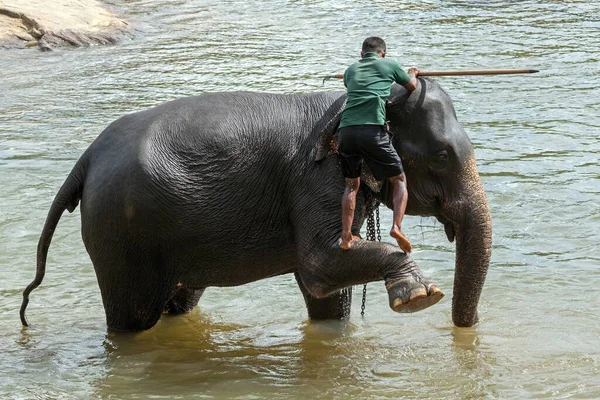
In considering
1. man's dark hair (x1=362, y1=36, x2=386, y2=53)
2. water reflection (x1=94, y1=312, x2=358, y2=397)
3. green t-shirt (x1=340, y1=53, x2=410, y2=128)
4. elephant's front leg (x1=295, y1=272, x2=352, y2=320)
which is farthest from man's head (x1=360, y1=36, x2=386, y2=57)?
water reflection (x1=94, y1=312, x2=358, y2=397)

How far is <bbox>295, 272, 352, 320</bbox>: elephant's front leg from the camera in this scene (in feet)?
22.0

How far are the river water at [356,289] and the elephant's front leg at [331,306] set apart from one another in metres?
0.08

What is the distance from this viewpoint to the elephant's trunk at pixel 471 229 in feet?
19.1

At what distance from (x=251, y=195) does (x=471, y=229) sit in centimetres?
113

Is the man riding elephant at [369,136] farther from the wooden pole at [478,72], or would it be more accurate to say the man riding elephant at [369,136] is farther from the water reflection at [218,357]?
the water reflection at [218,357]

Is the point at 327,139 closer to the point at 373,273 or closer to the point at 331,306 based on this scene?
the point at 373,273

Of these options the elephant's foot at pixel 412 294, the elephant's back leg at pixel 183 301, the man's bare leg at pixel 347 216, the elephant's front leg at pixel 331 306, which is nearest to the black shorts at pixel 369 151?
the man's bare leg at pixel 347 216

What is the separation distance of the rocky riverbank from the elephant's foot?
12.0 meters

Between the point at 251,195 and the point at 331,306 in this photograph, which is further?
the point at 331,306

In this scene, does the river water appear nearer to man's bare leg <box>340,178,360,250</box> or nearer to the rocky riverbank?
the rocky riverbank

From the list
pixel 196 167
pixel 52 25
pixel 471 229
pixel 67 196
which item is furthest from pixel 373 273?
pixel 52 25

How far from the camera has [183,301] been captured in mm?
7027

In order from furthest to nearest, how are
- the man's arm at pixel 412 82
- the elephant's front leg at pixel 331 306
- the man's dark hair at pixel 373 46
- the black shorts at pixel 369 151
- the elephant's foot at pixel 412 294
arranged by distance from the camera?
1. the elephant's front leg at pixel 331 306
2. the man's dark hair at pixel 373 46
3. the man's arm at pixel 412 82
4. the black shorts at pixel 369 151
5. the elephant's foot at pixel 412 294

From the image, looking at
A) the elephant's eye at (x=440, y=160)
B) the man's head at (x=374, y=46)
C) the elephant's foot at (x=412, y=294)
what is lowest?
the elephant's foot at (x=412, y=294)
